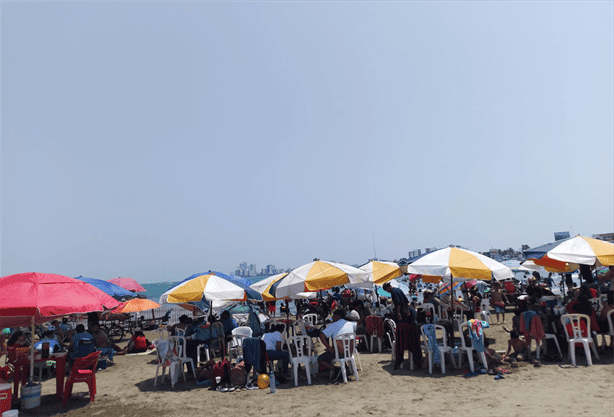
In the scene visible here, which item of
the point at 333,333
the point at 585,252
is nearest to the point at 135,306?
the point at 333,333

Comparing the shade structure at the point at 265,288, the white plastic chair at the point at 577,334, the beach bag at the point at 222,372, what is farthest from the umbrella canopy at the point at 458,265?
the beach bag at the point at 222,372

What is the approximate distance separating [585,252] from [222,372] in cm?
833

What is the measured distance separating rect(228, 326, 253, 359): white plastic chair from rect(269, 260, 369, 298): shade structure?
116 centimetres

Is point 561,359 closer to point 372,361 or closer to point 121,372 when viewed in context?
point 372,361

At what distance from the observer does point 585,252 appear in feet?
28.1

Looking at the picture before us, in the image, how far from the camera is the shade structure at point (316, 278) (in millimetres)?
8617

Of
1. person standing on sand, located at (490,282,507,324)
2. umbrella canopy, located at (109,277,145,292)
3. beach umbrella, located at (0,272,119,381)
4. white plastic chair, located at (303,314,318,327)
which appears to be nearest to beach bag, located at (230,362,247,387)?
beach umbrella, located at (0,272,119,381)

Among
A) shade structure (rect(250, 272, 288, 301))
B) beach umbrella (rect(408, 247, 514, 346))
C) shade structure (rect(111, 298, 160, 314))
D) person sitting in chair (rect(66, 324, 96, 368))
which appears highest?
beach umbrella (rect(408, 247, 514, 346))

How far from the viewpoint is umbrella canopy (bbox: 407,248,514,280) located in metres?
7.98

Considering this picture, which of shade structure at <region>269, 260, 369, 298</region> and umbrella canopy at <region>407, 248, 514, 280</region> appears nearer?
umbrella canopy at <region>407, 248, 514, 280</region>

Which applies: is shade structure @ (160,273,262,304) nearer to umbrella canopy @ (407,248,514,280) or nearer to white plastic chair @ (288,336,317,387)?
white plastic chair @ (288,336,317,387)

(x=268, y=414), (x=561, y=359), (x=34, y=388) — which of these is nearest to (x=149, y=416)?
(x=268, y=414)

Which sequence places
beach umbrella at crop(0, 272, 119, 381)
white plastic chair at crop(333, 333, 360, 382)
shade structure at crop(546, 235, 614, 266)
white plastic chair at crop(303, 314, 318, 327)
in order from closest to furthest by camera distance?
beach umbrella at crop(0, 272, 119, 381)
white plastic chair at crop(333, 333, 360, 382)
shade structure at crop(546, 235, 614, 266)
white plastic chair at crop(303, 314, 318, 327)

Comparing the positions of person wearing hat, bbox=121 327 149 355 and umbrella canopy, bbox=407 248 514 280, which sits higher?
umbrella canopy, bbox=407 248 514 280
